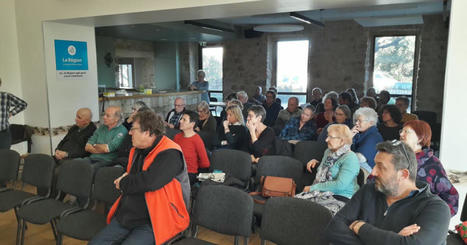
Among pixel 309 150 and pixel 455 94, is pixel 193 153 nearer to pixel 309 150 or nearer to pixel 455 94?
pixel 309 150

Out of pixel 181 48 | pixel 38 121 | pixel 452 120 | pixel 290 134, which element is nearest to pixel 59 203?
pixel 38 121

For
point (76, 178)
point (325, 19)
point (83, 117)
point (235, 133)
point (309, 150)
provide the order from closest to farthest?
point (76, 178)
point (309, 150)
point (83, 117)
point (235, 133)
point (325, 19)

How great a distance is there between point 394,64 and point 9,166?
9355 mm

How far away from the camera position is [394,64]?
31.9 feet

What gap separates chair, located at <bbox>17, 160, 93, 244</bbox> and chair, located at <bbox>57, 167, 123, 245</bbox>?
13 cm

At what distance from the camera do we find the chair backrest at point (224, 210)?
2398 mm

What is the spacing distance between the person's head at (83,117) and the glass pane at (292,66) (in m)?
8.06

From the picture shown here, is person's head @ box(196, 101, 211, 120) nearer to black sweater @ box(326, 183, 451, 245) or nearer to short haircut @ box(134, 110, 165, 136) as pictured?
short haircut @ box(134, 110, 165, 136)

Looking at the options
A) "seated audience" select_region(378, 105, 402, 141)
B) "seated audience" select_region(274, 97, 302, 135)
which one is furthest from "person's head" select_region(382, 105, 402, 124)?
"seated audience" select_region(274, 97, 302, 135)

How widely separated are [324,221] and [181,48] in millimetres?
11620

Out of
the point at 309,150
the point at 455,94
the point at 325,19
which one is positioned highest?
the point at 325,19

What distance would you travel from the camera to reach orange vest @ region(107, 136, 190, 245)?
7.73 feet

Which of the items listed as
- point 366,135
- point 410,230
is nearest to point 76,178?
point 410,230

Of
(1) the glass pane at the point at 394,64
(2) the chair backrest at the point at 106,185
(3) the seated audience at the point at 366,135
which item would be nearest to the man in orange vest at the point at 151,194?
(2) the chair backrest at the point at 106,185
